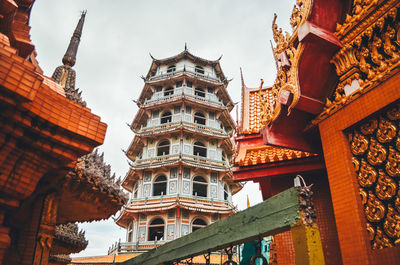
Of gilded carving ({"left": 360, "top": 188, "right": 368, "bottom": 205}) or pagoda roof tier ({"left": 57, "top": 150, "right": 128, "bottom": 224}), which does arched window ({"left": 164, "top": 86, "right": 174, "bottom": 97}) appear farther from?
gilded carving ({"left": 360, "top": 188, "right": 368, "bottom": 205})

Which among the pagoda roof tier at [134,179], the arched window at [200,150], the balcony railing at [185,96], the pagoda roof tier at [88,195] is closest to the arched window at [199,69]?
the balcony railing at [185,96]

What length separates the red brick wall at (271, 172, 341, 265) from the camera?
5102 mm

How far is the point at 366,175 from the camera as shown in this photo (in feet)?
13.1

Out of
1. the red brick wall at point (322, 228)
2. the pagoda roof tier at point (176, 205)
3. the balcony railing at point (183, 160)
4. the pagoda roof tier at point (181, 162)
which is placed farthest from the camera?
the balcony railing at point (183, 160)

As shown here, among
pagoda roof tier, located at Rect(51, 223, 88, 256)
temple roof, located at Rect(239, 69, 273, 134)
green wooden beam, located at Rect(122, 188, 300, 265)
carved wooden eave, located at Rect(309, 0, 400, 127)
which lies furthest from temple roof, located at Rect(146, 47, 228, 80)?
green wooden beam, located at Rect(122, 188, 300, 265)

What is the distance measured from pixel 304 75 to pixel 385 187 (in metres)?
2.08

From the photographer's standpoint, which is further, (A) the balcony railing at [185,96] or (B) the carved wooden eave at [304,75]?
(A) the balcony railing at [185,96]

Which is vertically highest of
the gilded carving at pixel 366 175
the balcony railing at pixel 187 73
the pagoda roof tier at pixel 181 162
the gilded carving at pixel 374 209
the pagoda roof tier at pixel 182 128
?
the balcony railing at pixel 187 73

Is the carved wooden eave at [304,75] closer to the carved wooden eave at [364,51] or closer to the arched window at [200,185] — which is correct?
the carved wooden eave at [364,51]

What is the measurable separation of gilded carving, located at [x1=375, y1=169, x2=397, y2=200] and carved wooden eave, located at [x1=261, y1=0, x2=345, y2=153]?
4.90 feet

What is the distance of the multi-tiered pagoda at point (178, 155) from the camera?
2467cm

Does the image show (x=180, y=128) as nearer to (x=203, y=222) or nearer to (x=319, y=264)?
(x=203, y=222)

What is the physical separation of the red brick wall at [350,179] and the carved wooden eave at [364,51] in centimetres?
15

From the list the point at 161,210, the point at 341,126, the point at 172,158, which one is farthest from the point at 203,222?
the point at 341,126
